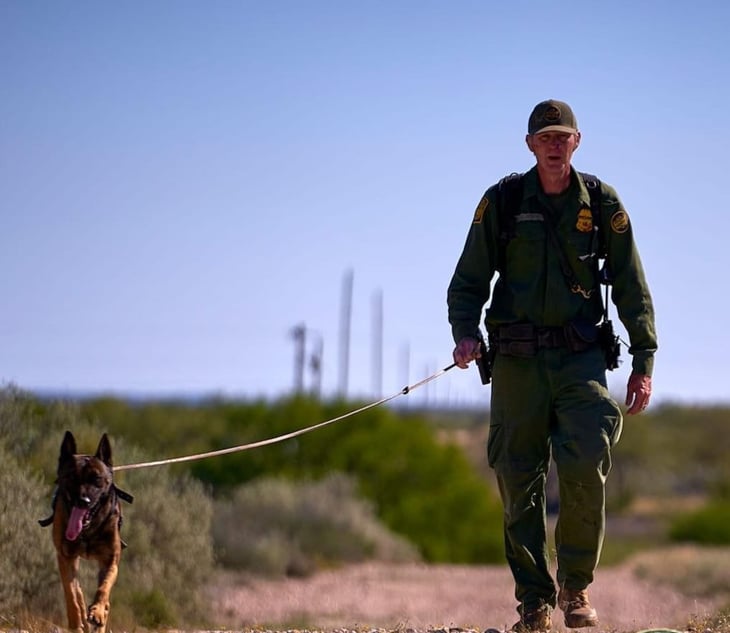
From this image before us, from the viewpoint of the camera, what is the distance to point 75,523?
23.8 ft

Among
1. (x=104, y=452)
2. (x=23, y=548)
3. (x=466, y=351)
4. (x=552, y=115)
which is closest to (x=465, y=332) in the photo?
(x=466, y=351)

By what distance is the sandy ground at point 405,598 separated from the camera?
14.8 metres

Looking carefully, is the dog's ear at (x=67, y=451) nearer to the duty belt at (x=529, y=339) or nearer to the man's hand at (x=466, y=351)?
the man's hand at (x=466, y=351)

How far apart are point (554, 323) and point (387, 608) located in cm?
1050

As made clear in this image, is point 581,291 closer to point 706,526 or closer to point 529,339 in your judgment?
point 529,339

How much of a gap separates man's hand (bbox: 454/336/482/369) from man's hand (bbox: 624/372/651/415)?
30.7 inches

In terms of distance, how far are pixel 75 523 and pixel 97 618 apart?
0.48 metres

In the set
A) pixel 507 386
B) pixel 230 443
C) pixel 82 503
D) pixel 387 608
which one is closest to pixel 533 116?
pixel 507 386

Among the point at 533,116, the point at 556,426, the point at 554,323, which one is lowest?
the point at 556,426

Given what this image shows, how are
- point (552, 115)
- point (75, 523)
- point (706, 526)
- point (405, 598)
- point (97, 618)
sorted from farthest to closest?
point (706, 526) → point (405, 598) → point (552, 115) → point (75, 523) → point (97, 618)

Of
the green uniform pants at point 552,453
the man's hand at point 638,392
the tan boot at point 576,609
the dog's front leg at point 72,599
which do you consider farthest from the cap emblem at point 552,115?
the dog's front leg at point 72,599

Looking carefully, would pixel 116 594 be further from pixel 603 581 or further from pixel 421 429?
pixel 421 429

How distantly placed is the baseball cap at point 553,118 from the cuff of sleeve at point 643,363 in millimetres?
1163

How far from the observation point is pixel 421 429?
27938 millimetres
